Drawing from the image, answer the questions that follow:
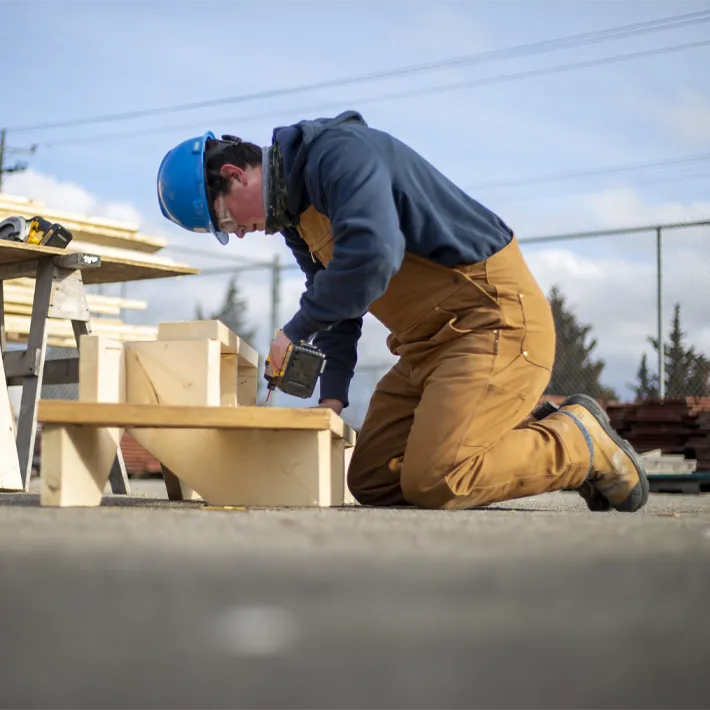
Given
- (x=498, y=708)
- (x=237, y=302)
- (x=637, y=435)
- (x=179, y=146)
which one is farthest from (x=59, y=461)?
(x=237, y=302)

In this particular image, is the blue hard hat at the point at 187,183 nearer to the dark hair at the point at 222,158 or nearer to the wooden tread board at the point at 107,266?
the dark hair at the point at 222,158

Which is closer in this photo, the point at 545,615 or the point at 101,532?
the point at 545,615

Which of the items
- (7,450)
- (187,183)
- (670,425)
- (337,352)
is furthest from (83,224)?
(670,425)

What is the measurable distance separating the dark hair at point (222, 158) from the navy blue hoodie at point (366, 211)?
0.11 meters

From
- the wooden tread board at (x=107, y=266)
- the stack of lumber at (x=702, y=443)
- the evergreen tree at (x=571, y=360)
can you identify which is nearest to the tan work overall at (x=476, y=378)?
the wooden tread board at (x=107, y=266)

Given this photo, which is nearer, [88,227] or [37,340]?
[37,340]

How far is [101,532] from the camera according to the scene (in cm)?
183

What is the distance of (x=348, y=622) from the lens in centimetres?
106

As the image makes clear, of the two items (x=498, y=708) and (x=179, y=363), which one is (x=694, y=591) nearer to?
(x=498, y=708)

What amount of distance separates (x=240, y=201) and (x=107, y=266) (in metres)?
2.08

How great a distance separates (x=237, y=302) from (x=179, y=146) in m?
12.0

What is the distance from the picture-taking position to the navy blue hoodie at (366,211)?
2779 millimetres

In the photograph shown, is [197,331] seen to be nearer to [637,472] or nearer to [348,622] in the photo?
[637,472]

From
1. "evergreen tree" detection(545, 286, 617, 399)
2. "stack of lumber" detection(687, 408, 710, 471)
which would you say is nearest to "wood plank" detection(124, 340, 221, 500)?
"stack of lumber" detection(687, 408, 710, 471)
